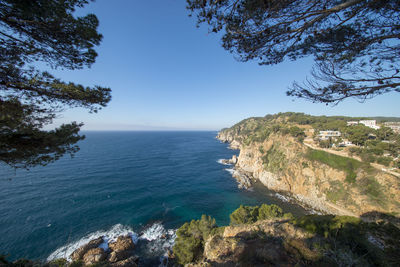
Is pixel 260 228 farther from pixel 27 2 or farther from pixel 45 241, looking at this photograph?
pixel 45 241

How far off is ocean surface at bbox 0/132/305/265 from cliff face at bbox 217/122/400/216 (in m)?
4.01

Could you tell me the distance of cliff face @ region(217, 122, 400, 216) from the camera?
16.2m

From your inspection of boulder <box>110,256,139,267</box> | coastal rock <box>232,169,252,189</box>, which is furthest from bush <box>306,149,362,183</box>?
boulder <box>110,256,139,267</box>

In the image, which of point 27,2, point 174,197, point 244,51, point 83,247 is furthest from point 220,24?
point 174,197

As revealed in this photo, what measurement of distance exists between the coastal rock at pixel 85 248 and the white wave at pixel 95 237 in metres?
0.38

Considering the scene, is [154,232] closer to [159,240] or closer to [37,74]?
[159,240]

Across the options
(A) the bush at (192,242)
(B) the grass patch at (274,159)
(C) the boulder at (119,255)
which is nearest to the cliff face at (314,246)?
(A) the bush at (192,242)

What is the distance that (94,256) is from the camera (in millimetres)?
11375

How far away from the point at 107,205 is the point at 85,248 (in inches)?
298

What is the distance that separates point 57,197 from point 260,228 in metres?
29.9

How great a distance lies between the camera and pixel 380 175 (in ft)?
55.5

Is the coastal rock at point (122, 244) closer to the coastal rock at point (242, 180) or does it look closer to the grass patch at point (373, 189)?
the coastal rock at point (242, 180)

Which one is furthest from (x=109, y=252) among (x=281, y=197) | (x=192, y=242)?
(x=281, y=197)

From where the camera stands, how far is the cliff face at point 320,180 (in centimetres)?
1623
